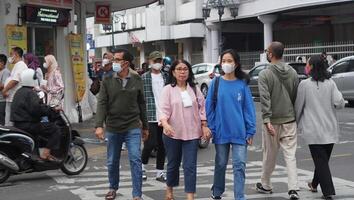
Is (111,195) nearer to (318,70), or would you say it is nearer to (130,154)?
(130,154)

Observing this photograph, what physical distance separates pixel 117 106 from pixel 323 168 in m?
2.65

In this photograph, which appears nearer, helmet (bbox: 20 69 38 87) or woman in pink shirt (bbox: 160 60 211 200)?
woman in pink shirt (bbox: 160 60 211 200)

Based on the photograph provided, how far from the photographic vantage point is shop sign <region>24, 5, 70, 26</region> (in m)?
15.4

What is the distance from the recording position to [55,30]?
17.0 meters

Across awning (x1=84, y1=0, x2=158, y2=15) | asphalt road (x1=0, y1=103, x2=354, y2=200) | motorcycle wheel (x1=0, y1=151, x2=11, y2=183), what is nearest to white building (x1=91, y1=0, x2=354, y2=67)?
awning (x1=84, y1=0, x2=158, y2=15)

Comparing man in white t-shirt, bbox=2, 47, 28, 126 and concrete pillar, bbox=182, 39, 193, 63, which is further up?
concrete pillar, bbox=182, 39, 193, 63

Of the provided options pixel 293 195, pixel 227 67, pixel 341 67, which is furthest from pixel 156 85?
pixel 341 67

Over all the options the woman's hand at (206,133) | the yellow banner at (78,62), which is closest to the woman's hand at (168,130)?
the woman's hand at (206,133)

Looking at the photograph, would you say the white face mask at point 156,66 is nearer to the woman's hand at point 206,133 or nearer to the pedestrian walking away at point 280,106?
the pedestrian walking away at point 280,106

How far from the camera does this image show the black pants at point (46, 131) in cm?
924

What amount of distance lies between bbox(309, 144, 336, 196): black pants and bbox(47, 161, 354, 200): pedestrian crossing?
283 millimetres

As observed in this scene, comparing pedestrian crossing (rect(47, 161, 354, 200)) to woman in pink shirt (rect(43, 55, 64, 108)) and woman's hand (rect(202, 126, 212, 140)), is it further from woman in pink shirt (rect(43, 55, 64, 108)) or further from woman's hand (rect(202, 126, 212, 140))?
woman in pink shirt (rect(43, 55, 64, 108))

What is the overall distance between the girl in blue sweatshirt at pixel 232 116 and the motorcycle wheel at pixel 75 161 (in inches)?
136

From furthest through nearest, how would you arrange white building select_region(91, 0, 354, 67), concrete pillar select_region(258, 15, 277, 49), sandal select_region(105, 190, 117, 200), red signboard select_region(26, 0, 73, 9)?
1. concrete pillar select_region(258, 15, 277, 49)
2. white building select_region(91, 0, 354, 67)
3. red signboard select_region(26, 0, 73, 9)
4. sandal select_region(105, 190, 117, 200)
